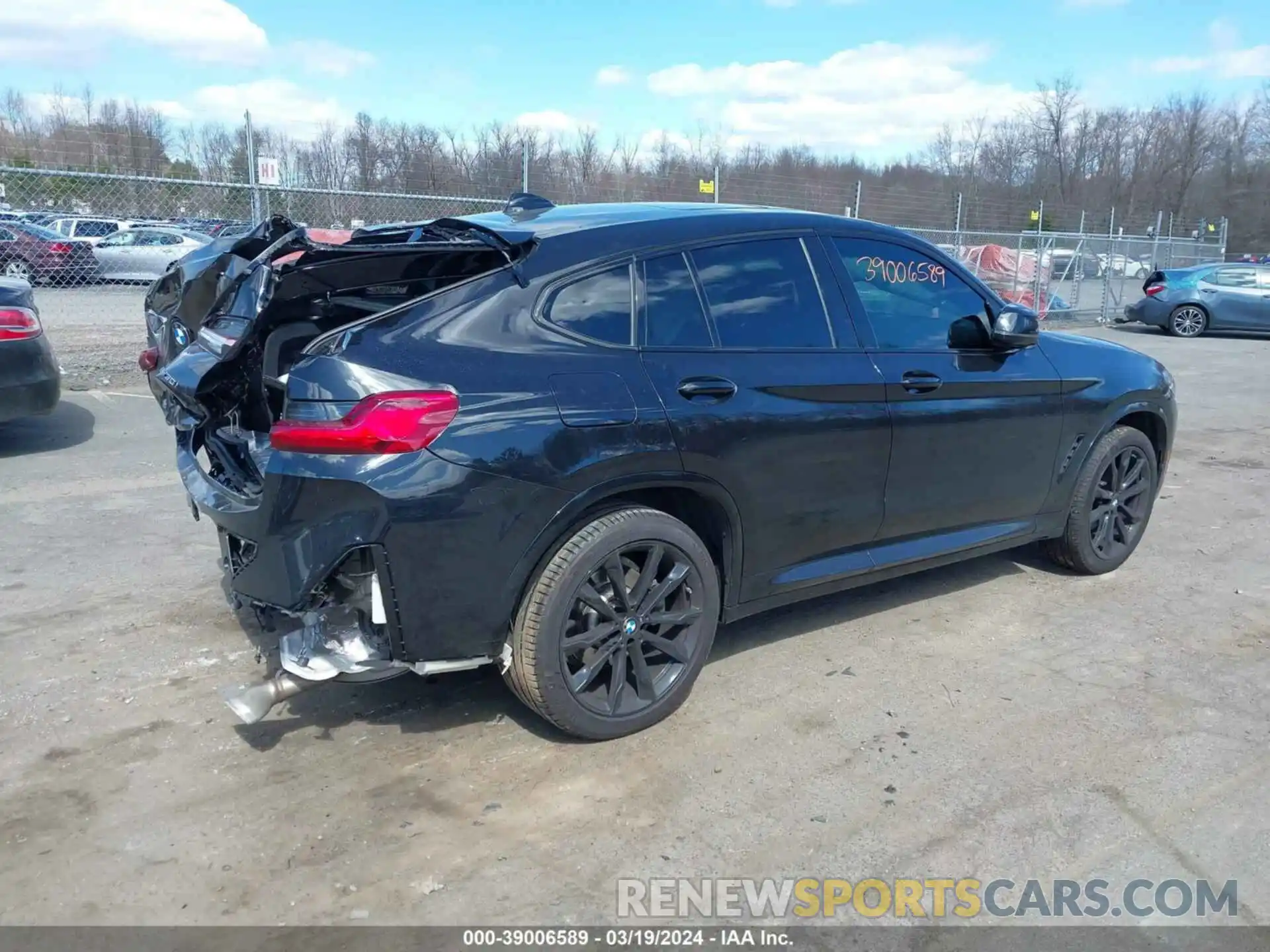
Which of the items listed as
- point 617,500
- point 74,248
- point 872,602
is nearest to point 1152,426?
point 872,602

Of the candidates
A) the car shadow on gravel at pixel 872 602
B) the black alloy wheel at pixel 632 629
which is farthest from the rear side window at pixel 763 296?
the car shadow on gravel at pixel 872 602

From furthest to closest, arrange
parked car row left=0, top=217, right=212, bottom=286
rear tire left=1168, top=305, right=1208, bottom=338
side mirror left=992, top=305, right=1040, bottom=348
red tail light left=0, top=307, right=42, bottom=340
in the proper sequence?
1. rear tire left=1168, top=305, right=1208, bottom=338
2. parked car row left=0, top=217, right=212, bottom=286
3. red tail light left=0, top=307, right=42, bottom=340
4. side mirror left=992, top=305, right=1040, bottom=348

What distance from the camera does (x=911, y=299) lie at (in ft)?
14.6

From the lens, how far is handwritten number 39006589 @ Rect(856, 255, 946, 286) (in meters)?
4.29

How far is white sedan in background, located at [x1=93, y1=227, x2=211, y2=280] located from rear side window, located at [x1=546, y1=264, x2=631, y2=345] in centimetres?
1527

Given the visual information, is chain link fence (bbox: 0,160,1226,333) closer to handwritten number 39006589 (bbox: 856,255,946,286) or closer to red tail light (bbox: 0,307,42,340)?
red tail light (bbox: 0,307,42,340)

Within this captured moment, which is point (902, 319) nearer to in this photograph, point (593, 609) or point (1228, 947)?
point (593, 609)

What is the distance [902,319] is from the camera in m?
4.35

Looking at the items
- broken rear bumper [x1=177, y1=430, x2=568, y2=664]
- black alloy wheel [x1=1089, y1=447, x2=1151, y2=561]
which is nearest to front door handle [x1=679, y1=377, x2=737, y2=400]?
broken rear bumper [x1=177, y1=430, x2=568, y2=664]

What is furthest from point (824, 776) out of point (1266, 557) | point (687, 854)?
point (1266, 557)

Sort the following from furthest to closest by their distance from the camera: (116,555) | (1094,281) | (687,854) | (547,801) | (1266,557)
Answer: (1094,281), (1266,557), (116,555), (547,801), (687,854)

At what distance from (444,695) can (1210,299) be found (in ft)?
63.6

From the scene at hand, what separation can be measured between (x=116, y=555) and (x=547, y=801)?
3293 mm

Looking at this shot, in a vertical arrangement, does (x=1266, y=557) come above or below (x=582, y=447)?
below
